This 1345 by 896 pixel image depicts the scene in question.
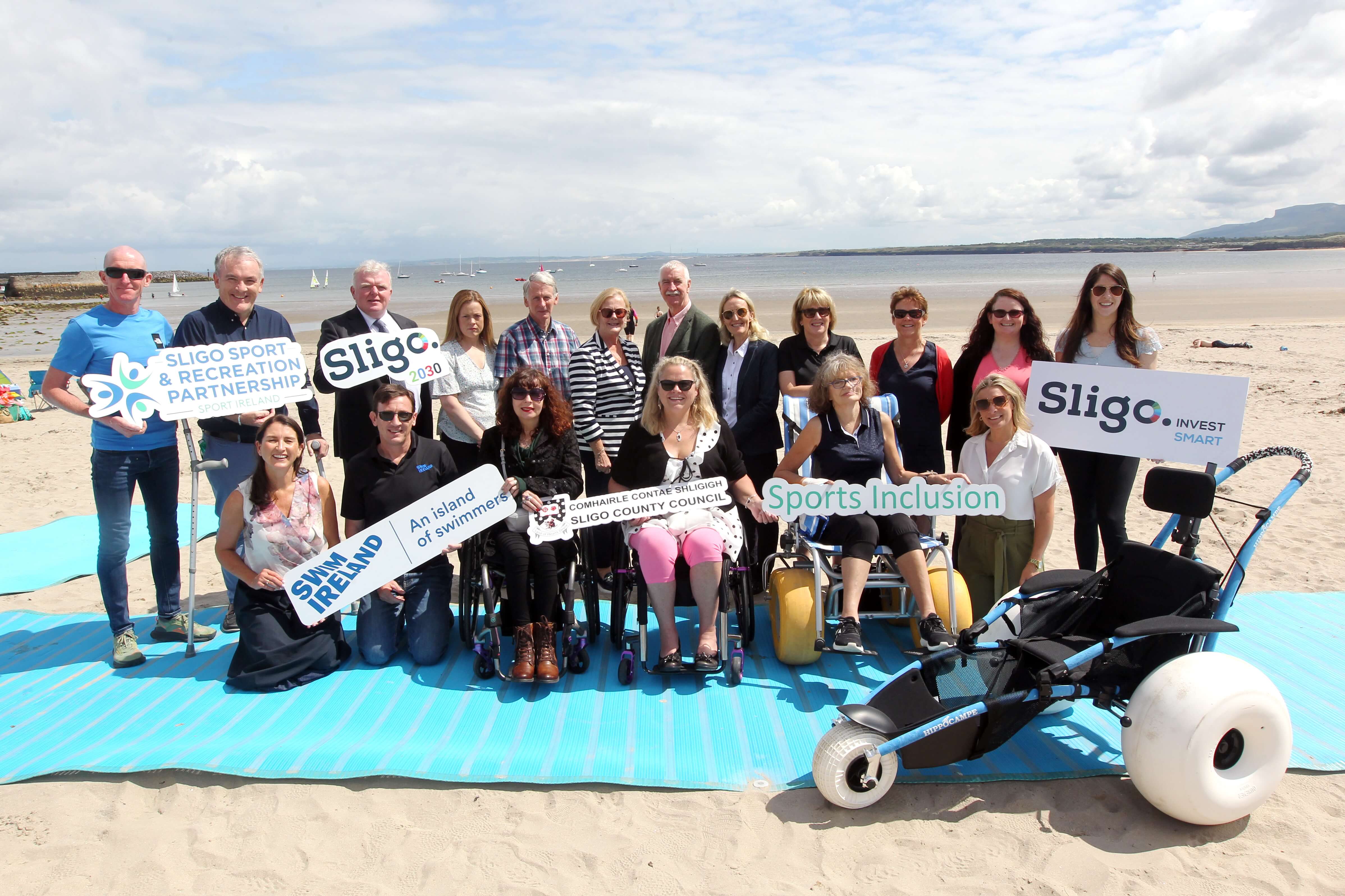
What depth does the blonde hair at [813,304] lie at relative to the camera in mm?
4645

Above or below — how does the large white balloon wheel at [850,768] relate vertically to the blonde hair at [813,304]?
below

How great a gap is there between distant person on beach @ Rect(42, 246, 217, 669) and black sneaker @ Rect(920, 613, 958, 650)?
373 cm

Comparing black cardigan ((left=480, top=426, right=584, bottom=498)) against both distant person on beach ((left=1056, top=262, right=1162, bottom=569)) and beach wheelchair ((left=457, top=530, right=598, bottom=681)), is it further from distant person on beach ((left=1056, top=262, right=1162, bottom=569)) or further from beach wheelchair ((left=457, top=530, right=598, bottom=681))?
distant person on beach ((left=1056, top=262, right=1162, bottom=569))

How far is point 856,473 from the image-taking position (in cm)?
409

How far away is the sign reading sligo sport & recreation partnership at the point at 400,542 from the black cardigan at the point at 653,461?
613 millimetres

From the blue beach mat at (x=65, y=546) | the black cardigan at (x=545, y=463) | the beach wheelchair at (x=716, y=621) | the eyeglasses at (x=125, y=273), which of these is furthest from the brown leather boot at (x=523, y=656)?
the blue beach mat at (x=65, y=546)

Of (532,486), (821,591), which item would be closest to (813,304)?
(821,591)

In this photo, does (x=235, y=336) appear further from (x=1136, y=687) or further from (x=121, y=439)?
(x=1136, y=687)

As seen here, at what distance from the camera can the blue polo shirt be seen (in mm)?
3875

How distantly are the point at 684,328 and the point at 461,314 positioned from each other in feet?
4.25

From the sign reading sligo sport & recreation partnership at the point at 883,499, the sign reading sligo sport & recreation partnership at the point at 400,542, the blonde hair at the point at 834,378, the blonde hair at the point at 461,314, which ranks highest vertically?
the blonde hair at the point at 461,314

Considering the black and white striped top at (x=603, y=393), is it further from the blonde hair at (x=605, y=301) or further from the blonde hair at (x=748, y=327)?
the blonde hair at (x=748, y=327)

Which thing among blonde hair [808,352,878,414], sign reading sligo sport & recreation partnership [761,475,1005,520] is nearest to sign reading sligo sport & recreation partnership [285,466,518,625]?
Answer: sign reading sligo sport & recreation partnership [761,475,1005,520]

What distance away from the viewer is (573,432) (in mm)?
4121
